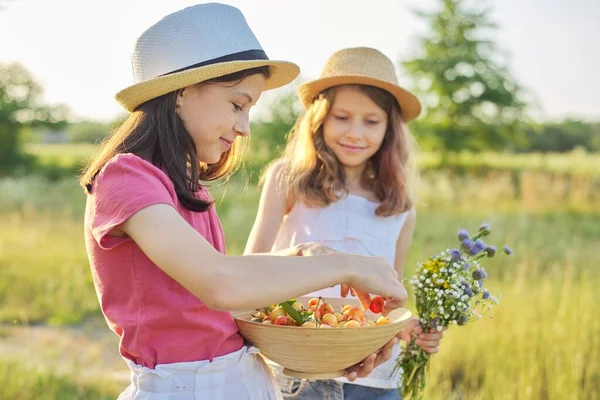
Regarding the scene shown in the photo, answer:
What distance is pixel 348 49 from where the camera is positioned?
3227 mm

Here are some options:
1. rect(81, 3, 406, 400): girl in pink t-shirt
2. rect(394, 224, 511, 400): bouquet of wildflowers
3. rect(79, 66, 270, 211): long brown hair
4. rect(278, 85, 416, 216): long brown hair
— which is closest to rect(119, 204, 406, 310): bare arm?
rect(81, 3, 406, 400): girl in pink t-shirt

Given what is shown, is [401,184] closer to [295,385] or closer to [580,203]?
[295,385]

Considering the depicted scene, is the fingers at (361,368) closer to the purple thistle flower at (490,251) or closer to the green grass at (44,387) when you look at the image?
the purple thistle flower at (490,251)

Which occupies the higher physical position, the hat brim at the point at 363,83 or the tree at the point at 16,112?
the tree at the point at 16,112

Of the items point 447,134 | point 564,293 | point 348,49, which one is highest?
point 447,134

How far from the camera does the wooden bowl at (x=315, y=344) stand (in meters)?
1.88

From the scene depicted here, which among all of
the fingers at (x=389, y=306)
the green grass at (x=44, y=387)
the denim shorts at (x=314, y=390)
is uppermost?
the fingers at (x=389, y=306)

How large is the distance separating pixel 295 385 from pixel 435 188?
13.1 m

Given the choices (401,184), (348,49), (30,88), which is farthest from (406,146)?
(30,88)

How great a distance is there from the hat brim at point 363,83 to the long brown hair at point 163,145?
49.0 inches

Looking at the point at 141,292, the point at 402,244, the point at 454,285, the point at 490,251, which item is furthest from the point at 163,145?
the point at 402,244

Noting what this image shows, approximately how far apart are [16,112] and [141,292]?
21.2 meters

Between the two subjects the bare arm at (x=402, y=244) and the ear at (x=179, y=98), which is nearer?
the ear at (x=179, y=98)

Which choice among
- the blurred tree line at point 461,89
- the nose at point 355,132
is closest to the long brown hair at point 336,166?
the nose at point 355,132
